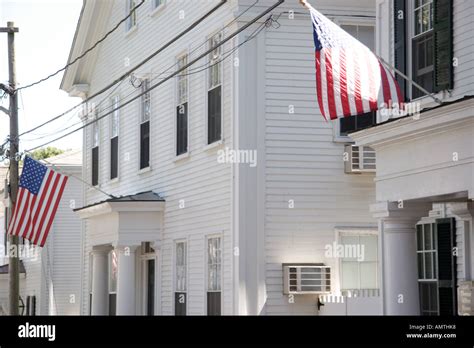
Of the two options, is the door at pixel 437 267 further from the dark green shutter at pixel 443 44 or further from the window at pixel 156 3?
the window at pixel 156 3

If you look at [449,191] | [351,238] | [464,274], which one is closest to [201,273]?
[351,238]

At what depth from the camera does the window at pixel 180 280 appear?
23281 mm

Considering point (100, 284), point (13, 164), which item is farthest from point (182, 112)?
point (100, 284)

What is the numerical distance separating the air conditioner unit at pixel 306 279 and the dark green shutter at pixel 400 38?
5.44 m

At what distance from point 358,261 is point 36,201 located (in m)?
7.33

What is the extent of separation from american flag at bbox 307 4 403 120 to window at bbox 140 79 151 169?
12707 mm

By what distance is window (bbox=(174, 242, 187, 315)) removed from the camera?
917 inches

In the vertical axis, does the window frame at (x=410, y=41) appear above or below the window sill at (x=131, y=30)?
below

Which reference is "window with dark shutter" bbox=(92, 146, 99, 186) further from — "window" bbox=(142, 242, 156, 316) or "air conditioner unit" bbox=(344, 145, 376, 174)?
"air conditioner unit" bbox=(344, 145, 376, 174)

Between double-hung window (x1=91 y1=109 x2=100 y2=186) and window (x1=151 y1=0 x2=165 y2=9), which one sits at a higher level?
window (x1=151 y1=0 x2=165 y2=9)

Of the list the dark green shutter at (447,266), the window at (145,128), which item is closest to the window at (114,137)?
the window at (145,128)

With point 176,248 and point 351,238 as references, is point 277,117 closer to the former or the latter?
point 351,238

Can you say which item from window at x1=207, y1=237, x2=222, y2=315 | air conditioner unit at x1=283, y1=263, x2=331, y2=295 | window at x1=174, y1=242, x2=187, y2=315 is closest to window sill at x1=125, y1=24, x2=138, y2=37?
window at x1=174, y1=242, x2=187, y2=315

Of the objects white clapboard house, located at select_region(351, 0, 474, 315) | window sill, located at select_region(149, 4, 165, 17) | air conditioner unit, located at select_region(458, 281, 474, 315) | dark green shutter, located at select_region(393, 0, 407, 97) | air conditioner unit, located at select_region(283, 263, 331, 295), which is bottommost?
air conditioner unit, located at select_region(458, 281, 474, 315)
